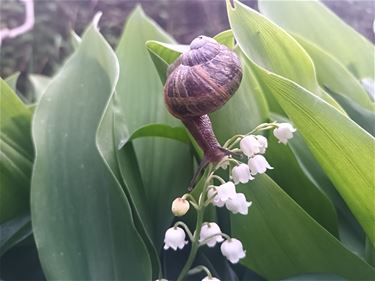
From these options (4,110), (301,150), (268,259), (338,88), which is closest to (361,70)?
(338,88)

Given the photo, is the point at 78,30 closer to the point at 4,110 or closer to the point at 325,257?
the point at 4,110

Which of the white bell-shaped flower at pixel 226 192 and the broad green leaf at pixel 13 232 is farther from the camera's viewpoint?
the broad green leaf at pixel 13 232

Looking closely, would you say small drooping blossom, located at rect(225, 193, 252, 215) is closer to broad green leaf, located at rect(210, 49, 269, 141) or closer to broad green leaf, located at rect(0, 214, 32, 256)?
broad green leaf, located at rect(210, 49, 269, 141)

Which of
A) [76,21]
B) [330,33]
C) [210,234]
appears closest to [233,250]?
[210,234]

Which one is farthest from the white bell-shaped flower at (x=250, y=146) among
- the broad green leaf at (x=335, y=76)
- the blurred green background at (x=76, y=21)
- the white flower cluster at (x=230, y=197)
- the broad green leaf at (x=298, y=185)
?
the blurred green background at (x=76, y=21)

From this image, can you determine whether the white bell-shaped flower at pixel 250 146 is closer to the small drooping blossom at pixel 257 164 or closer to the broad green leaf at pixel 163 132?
the small drooping blossom at pixel 257 164
